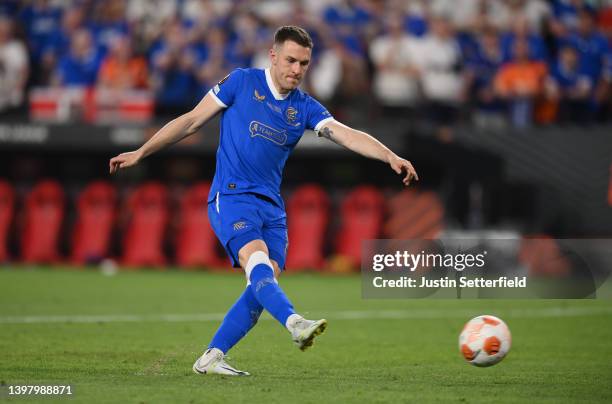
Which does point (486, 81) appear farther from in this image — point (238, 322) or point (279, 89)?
point (238, 322)

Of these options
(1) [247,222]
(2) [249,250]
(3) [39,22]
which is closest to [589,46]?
(3) [39,22]

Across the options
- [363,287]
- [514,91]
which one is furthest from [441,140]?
[363,287]

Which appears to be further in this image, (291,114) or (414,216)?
(414,216)

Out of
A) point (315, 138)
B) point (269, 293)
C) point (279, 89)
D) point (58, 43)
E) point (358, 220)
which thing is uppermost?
point (58, 43)

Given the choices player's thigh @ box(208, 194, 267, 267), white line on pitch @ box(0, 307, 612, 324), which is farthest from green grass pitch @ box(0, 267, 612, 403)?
player's thigh @ box(208, 194, 267, 267)

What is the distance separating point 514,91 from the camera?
18906 millimetres

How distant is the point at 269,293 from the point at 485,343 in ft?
5.69

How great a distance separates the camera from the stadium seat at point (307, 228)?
1975 cm

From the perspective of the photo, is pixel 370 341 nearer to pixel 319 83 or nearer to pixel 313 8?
pixel 319 83

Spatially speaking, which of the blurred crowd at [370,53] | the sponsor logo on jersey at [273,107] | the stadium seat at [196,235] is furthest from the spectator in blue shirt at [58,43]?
the sponsor logo on jersey at [273,107]

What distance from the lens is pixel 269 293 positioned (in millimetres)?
7668

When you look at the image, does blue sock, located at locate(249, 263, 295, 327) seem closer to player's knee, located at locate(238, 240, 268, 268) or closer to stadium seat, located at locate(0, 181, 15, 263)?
player's knee, located at locate(238, 240, 268, 268)

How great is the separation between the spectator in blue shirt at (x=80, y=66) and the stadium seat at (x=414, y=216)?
594 centimetres

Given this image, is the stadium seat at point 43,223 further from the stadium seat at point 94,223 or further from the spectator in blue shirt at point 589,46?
the spectator in blue shirt at point 589,46
